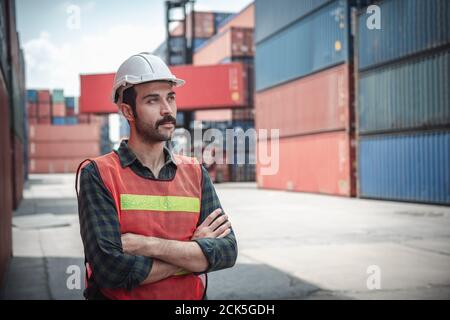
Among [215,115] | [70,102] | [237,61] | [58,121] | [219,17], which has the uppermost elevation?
[219,17]

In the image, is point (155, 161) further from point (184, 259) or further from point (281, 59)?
point (281, 59)

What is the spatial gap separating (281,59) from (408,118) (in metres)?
10.0

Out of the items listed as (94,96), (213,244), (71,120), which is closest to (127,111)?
(213,244)

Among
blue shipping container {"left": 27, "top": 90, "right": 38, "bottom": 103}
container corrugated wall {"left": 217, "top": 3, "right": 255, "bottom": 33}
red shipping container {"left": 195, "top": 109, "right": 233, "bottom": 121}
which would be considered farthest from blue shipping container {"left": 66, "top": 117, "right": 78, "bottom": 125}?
container corrugated wall {"left": 217, "top": 3, "right": 255, "bottom": 33}

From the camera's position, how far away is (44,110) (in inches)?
2768

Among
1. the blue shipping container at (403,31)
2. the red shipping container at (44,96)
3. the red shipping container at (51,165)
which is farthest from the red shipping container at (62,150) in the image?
the blue shipping container at (403,31)

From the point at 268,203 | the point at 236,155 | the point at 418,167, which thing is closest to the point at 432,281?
the point at 418,167

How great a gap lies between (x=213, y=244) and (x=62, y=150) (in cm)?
7244

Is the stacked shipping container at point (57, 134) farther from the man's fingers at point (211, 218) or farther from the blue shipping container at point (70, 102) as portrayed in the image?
the man's fingers at point (211, 218)

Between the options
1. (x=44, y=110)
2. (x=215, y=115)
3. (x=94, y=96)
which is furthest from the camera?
(x=44, y=110)

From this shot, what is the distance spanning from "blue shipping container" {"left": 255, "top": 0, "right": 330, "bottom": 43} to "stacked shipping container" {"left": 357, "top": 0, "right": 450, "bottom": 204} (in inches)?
158

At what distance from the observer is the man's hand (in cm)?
229

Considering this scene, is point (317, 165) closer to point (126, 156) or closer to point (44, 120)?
point (126, 156)

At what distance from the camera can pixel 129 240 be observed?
6.98 feet
